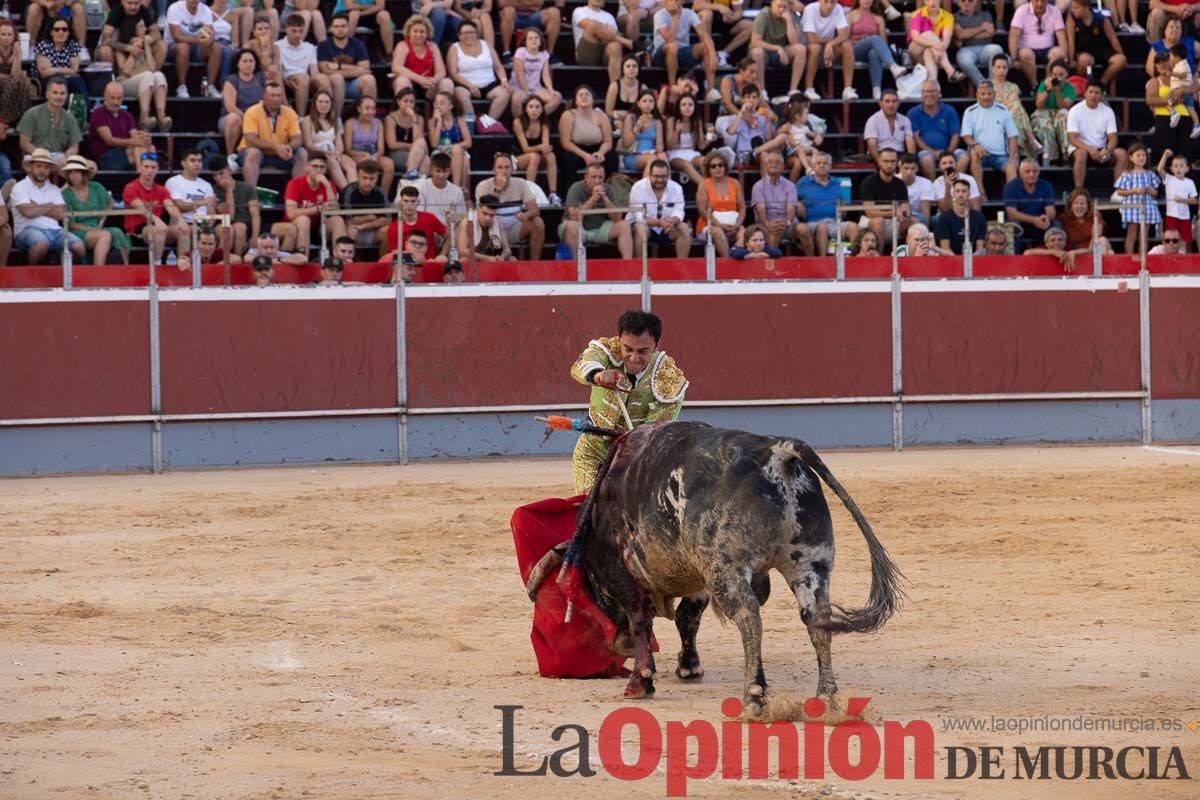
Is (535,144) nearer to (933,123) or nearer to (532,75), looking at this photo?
(532,75)

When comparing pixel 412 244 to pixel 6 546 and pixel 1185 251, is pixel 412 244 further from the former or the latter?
pixel 1185 251

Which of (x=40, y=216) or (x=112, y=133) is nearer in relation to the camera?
(x=40, y=216)

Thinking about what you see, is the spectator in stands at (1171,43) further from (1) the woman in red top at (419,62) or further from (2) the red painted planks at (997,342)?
(1) the woman in red top at (419,62)

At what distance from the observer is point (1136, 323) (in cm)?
1523

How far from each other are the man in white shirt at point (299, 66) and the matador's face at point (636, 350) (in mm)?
9698

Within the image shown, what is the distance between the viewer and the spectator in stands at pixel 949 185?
15656 millimetres

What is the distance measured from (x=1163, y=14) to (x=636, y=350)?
13645mm

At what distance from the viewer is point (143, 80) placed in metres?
15.7

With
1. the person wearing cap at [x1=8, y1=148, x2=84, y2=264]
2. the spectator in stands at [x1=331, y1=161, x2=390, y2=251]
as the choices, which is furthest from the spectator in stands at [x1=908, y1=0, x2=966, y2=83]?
the person wearing cap at [x1=8, y1=148, x2=84, y2=264]

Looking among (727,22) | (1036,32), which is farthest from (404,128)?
(1036,32)

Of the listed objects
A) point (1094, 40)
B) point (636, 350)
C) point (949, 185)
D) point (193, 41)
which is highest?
point (1094, 40)

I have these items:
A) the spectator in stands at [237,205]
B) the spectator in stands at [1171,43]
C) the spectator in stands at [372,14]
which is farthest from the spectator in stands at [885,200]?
the spectator in stands at [237,205]

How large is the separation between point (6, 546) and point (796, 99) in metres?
8.94

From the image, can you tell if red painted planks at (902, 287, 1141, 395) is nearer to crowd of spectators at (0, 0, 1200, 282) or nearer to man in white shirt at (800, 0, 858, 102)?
crowd of spectators at (0, 0, 1200, 282)
